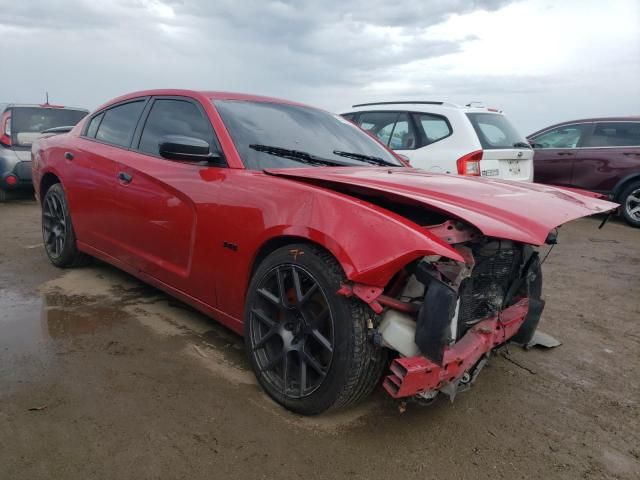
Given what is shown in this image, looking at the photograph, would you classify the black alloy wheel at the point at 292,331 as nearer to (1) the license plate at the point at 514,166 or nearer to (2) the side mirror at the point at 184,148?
(2) the side mirror at the point at 184,148

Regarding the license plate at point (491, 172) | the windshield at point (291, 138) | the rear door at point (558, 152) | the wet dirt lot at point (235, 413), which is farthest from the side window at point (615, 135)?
the windshield at point (291, 138)

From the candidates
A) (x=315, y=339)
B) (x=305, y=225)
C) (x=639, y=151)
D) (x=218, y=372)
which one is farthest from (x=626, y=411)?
(x=639, y=151)

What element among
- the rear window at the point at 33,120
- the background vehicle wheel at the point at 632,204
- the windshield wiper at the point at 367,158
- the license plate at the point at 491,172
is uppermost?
the rear window at the point at 33,120

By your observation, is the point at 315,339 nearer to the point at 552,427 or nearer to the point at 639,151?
the point at 552,427

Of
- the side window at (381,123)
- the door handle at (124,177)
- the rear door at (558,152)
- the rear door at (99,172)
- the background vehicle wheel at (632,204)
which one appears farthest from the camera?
the rear door at (558,152)

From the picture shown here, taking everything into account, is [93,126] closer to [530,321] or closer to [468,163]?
[530,321]

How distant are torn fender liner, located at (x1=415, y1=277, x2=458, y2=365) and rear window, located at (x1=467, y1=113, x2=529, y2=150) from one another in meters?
4.66

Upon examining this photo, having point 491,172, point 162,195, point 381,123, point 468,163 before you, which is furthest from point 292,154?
point 381,123

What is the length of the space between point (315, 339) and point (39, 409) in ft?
4.32

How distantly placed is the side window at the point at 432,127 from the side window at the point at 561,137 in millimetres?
3946

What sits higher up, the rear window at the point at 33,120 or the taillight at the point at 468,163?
the rear window at the point at 33,120

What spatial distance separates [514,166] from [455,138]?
1.02 metres

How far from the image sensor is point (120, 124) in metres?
3.94

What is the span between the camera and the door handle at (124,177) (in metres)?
3.45
